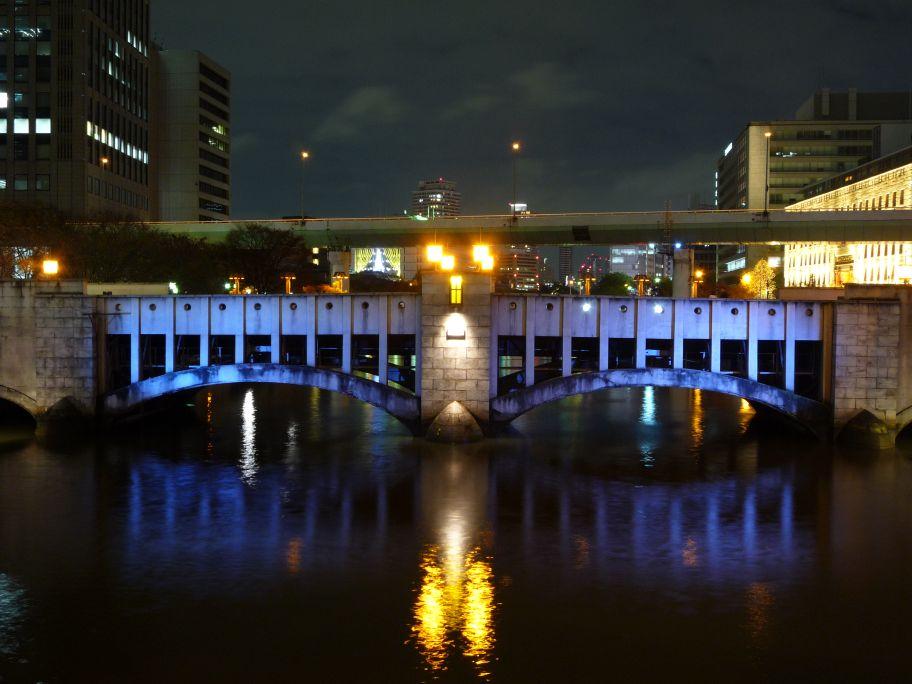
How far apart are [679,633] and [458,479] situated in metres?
18.0

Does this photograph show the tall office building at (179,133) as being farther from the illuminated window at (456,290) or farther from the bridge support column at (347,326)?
the illuminated window at (456,290)

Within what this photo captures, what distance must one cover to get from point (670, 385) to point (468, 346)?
10514 mm

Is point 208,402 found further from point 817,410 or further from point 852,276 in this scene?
point 852,276

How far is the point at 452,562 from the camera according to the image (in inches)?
1162

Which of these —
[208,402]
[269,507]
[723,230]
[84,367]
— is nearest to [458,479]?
[269,507]

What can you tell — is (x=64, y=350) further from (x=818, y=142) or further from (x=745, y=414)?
(x=818, y=142)

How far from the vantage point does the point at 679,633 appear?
77.6ft

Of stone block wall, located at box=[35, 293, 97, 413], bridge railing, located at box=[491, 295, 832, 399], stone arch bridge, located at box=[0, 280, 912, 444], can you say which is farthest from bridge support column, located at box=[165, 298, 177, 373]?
bridge railing, located at box=[491, 295, 832, 399]

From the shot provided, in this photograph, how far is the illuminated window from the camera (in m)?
47.0

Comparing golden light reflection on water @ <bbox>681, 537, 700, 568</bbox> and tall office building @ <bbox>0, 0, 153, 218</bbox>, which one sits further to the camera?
tall office building @ <bbox>0, 0, 153, 218</bbox>

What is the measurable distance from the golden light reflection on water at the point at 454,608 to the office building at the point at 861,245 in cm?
9664

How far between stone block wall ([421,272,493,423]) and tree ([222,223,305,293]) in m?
55.8

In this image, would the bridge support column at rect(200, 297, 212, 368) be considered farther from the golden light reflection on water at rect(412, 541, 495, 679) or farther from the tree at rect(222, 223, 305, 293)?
the tree at rect(222, 223, 305, 293)

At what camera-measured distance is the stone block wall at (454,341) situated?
155 ft
